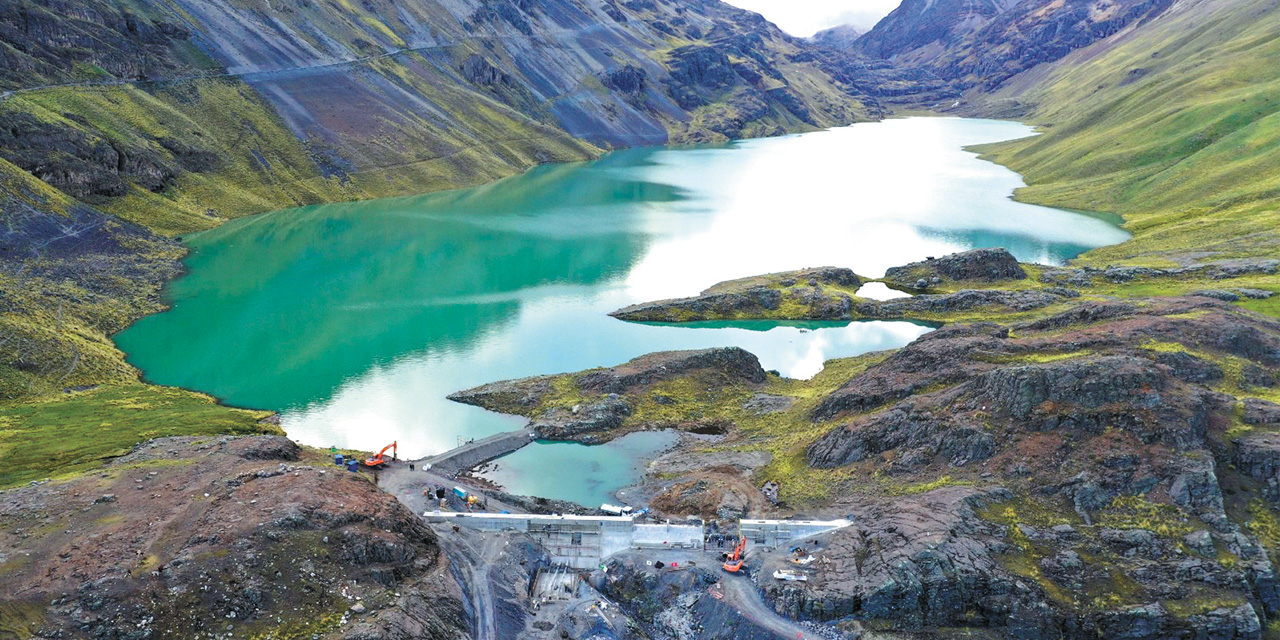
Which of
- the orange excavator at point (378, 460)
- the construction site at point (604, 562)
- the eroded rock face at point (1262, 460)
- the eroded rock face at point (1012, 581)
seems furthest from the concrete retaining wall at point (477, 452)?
the eroded rock face at point (1262, 460)

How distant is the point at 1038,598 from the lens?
44938mm

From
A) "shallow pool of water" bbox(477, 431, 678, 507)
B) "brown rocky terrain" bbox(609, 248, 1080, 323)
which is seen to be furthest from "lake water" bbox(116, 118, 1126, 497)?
"shallow pool of water" bbox(477, 431, 678, 507)

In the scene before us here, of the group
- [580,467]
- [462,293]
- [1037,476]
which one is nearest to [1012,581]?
[1037,476]

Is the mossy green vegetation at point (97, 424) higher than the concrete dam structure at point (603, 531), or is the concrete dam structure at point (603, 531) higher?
the mossy green vegetation at point (97, 424)

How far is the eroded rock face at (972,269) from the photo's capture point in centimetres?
12688

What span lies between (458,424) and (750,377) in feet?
112

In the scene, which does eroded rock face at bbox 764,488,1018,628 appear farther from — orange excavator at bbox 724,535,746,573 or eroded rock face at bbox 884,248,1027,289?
eroded rock face at bbox 884,248,1027,289

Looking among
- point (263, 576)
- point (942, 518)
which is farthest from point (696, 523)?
point (263, 576)

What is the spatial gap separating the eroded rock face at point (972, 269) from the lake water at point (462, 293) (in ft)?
41.6

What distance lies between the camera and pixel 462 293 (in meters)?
126

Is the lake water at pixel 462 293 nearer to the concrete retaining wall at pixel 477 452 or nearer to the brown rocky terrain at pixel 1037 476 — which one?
the concrete retaining wall at pixel 477 452

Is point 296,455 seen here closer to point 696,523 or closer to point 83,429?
point 83,429

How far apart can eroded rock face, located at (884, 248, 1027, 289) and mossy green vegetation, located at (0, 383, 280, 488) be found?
Answer: 101 meters

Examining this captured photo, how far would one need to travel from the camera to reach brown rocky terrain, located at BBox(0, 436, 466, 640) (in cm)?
4000
